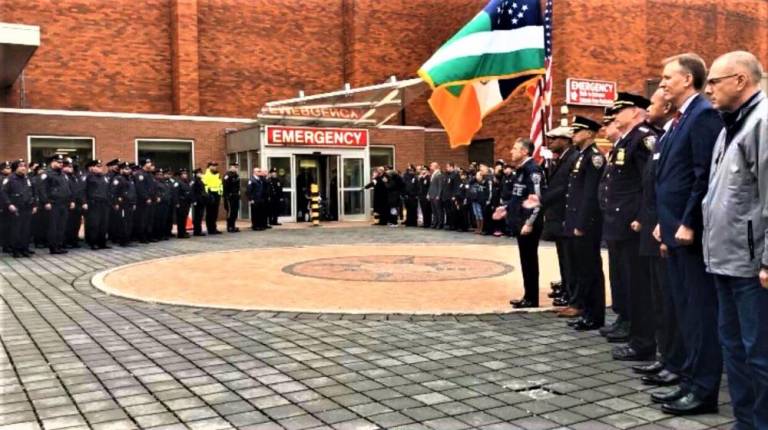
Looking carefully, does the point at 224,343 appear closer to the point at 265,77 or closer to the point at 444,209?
the point at 444,209

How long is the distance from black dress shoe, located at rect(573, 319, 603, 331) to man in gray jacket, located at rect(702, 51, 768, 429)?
2775 millimetres

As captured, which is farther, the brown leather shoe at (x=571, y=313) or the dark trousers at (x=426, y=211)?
the dark trousers at (x=426, y=211)

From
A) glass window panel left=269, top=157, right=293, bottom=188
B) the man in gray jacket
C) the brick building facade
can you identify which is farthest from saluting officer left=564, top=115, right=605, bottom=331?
the brick building facade

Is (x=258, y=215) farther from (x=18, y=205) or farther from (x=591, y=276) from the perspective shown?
(x=591, y=276)

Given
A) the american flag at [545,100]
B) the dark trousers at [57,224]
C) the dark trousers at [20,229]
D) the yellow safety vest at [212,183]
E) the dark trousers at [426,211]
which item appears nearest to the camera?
the american flag at [545,100]

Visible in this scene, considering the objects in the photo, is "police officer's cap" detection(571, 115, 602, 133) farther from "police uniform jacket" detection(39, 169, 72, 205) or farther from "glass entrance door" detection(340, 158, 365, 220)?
"glass entrance door" detection(340, 158, 365, 220)

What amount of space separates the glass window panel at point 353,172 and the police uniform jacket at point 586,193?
17.9 m

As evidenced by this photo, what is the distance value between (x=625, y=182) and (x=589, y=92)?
19920mm

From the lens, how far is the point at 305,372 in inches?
200

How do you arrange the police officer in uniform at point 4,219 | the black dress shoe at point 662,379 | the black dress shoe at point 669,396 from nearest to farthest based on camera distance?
the black dress shoe at point 669,396
the black dress shoe at point 662,379
the police officer in uniform at point 4,219

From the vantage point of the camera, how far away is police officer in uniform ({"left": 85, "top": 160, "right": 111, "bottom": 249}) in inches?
584

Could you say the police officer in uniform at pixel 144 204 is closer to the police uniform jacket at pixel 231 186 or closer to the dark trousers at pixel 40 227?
the dark trousers at pixel 40 227

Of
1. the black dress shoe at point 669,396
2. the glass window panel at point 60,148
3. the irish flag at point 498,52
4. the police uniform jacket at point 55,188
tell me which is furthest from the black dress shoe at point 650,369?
the glass window panel at point 60,148

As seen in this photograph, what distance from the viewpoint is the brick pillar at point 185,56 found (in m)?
25.4
